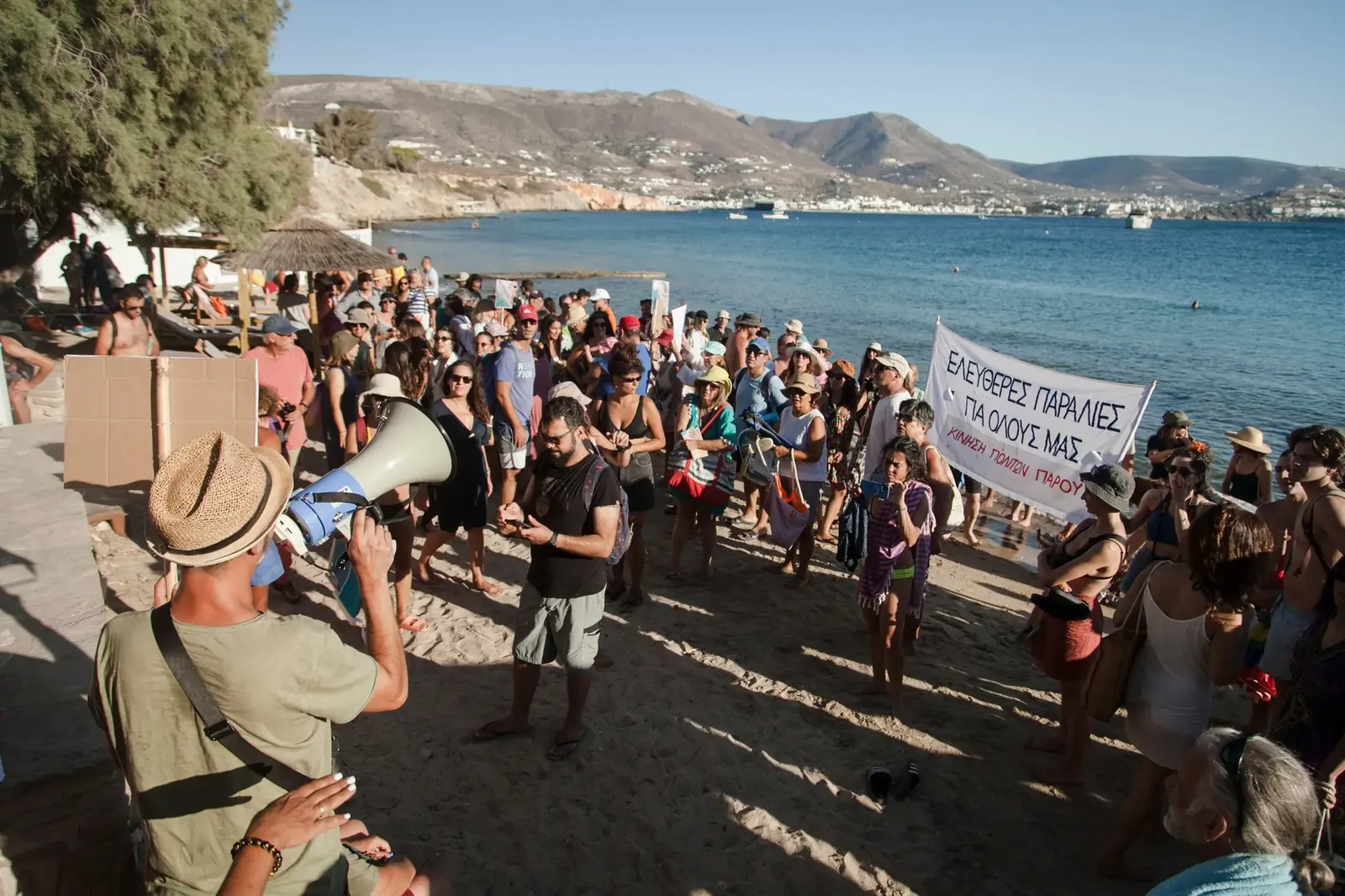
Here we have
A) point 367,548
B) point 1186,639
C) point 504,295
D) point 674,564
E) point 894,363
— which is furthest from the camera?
point 504,295

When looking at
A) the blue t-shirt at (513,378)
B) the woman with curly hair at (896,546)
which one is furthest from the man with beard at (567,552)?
the blue t-shirt at (513,378)

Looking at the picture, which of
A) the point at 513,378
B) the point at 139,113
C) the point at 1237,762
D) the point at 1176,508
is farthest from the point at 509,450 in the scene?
the point at 139,113

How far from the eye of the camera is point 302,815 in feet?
5.75

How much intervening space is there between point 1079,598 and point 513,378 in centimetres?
445

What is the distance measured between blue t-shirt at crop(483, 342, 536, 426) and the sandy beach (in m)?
1.51

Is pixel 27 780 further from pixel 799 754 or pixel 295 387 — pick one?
pixel 295 387

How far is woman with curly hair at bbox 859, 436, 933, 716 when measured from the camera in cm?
462

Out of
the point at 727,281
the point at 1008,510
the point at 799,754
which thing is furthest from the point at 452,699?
the point at 727,281

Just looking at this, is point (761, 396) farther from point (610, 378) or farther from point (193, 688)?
point (193, 688)

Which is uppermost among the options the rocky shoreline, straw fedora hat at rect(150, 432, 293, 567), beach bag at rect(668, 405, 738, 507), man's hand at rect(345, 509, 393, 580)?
the rocky shoreline

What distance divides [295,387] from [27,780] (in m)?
3.80

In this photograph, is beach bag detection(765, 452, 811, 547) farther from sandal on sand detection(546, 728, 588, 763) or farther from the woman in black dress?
sandal on sand detection(546, 728, 588, 763)

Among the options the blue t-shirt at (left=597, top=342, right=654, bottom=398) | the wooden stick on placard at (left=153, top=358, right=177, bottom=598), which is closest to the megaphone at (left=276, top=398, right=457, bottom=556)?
the wooden stick on placard at (left=153, top=358, right=177, bottom=598)

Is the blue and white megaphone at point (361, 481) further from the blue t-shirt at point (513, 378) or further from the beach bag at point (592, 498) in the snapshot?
the blue t-shirt at point (513, 378)
